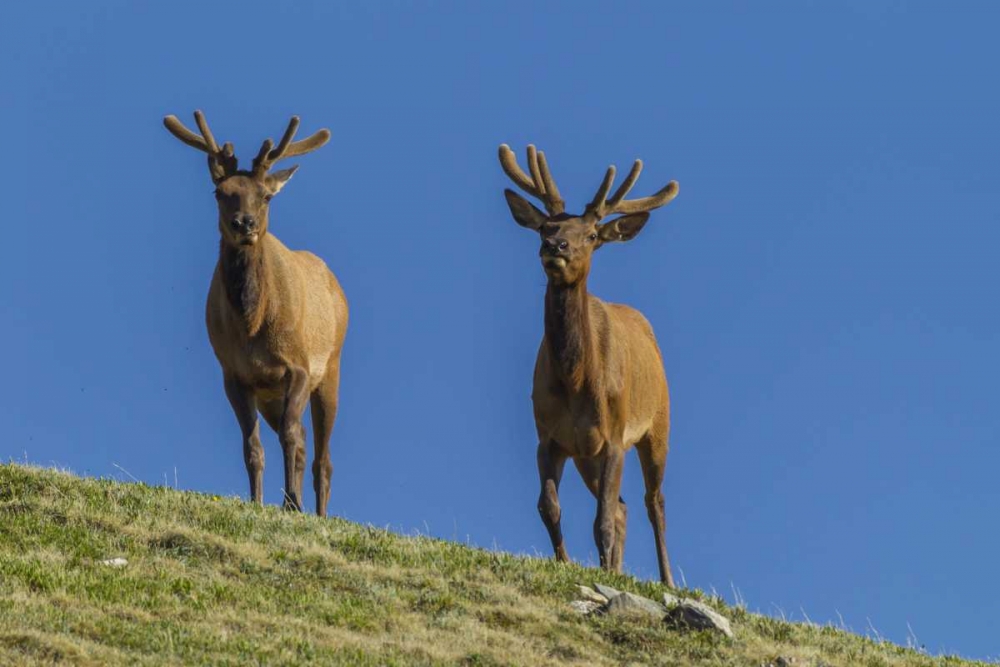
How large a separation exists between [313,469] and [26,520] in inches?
196

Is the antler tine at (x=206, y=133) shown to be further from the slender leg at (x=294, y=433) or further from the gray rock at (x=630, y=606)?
the gray rock at (x=630, y=606)

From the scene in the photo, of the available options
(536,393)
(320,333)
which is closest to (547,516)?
(536,393)

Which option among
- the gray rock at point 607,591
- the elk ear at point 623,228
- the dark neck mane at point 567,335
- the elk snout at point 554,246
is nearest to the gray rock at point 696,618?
the gray rock at point 607,591

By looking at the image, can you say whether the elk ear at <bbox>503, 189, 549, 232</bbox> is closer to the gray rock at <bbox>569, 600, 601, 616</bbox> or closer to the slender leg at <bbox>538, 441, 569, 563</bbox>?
the slender leg at <bbox>538, 441, 569, 563</bbox>

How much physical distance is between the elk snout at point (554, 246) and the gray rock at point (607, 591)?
2977mm

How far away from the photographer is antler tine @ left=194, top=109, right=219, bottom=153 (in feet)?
54.9

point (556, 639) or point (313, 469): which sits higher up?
point (313, 469)

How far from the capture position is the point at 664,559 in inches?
693

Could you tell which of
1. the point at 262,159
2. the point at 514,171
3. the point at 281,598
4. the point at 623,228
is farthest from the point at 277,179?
the point at 281,598

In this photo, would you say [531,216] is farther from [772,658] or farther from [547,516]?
[772,658]

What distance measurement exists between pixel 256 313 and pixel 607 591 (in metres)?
4.65

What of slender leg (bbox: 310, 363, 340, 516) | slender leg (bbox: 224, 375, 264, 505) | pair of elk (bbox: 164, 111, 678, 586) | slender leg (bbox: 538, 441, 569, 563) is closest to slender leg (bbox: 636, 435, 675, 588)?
pair of elk (bbox: 164, 111, 678, 586)

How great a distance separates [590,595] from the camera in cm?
1300

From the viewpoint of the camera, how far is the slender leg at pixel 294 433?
1590 cm
